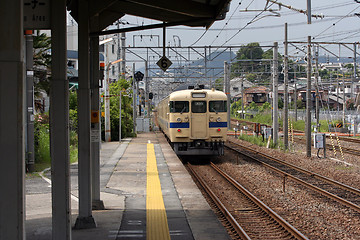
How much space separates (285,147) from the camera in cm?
2244

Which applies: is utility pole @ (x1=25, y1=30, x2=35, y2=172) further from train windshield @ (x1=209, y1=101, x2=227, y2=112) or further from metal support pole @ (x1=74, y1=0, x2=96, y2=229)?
train windshield @ (x1=209, y1=101, x2=227, y2=112)

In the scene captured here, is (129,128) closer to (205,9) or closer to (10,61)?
(205,9)

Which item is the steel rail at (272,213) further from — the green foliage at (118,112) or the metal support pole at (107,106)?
the green foliage at (118,112)

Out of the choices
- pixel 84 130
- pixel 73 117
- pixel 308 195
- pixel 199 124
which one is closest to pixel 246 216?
pixel 308 195

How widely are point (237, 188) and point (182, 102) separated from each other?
6.34 m

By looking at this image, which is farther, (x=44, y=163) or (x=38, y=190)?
(x=44, y=163)

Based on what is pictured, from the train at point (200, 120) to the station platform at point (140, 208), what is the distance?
2.73 metres

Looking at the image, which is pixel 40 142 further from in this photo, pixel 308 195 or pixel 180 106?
pixel 308 195

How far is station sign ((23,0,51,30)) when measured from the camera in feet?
18.4

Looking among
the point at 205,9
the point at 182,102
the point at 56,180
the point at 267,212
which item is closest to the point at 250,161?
the point at 182,102

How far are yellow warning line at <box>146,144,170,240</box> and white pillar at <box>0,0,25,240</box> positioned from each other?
303 centimetres

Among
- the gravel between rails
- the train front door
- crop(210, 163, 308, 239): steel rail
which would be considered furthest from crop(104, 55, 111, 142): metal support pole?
crop(210, 163, 308, 239): steel rail

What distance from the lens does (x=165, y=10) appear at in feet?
28.4

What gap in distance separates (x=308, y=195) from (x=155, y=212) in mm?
4334
